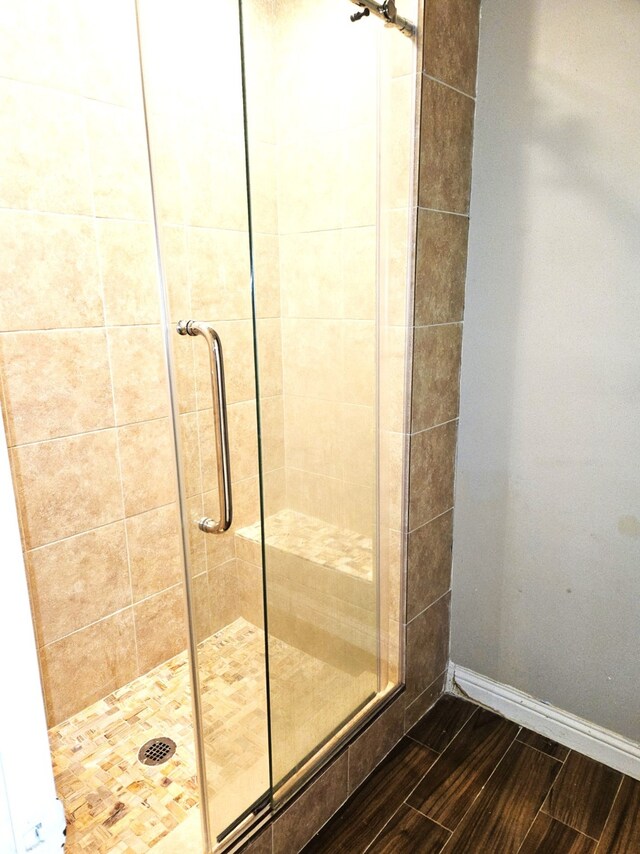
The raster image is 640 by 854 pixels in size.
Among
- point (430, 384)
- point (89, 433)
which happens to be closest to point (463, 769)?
point (430, 384)

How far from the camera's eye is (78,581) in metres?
1.83

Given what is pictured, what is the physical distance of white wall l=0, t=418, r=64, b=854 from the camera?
45 centimetres

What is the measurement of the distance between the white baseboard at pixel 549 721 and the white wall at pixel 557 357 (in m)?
0.04

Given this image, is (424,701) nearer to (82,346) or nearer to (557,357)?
(557,357)

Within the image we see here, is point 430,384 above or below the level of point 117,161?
below

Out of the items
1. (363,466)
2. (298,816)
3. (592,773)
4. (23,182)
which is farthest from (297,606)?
(23,182)

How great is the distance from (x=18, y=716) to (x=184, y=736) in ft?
5.03

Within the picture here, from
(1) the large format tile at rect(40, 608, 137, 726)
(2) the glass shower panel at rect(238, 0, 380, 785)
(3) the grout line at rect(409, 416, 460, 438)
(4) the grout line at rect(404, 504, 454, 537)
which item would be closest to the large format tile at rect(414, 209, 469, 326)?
(2) the glass shower panel at rect(238, 0, 380, 785)

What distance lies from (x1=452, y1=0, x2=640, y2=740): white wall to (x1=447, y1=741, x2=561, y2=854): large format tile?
0.64 feet

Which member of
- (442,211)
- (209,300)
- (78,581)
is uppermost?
(442,211)

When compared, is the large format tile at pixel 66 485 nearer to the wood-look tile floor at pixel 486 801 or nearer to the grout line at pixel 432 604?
the grout line at pixel 432 604

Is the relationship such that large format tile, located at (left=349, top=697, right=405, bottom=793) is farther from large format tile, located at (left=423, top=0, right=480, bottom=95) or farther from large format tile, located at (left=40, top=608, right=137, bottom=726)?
large format tile, located at (left=423, top=0, right=480, bottom=95)

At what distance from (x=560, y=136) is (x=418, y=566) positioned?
50.6 inches

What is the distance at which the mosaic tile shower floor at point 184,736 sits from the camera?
1197 mm
